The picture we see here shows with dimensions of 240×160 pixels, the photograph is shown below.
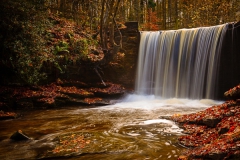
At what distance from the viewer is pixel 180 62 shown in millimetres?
16094

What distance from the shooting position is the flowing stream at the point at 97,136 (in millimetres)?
5340

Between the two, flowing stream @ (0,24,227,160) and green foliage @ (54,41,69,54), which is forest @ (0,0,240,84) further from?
flowing stream @ (0,24,227,160)

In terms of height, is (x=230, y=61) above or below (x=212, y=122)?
above

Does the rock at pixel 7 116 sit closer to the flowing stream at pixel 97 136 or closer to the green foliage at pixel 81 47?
the flowing stream at pixel 97 136

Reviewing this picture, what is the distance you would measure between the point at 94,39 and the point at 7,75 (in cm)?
823

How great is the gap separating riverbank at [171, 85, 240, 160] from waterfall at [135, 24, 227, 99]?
6.93 metres

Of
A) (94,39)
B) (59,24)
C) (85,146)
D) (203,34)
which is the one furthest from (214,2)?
(85,146)

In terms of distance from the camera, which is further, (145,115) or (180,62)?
(180,62)

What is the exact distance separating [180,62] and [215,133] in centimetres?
1062

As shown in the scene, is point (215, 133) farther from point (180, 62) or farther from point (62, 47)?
point (62, 47)

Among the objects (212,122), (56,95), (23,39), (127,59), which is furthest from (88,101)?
(212,122)

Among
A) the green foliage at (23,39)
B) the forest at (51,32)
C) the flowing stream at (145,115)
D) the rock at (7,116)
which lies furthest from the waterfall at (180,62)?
the rock at (7,116)

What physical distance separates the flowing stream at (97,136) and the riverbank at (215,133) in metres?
0.35

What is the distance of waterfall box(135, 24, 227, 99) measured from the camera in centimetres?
1430
